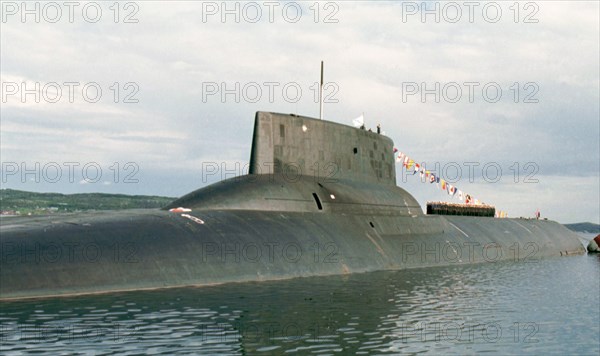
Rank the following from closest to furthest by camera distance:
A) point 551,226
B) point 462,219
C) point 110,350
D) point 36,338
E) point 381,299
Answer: point 110,350 → point 36,338 → point 381,299 → point 462,219 → point 551,226

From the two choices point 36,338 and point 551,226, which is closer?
point 36,338

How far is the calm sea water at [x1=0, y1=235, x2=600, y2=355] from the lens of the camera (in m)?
11.3

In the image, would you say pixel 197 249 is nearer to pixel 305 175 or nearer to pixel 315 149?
pixel 305 175

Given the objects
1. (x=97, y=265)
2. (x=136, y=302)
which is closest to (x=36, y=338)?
(x=136, y=302)

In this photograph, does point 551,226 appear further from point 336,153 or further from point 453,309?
point 453,309

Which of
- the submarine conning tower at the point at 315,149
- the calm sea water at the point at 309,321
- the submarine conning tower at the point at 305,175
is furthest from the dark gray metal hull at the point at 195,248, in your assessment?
the submarine conning tower at the point at 315,149

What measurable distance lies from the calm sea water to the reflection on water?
0.02m

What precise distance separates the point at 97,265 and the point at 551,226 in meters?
39.5

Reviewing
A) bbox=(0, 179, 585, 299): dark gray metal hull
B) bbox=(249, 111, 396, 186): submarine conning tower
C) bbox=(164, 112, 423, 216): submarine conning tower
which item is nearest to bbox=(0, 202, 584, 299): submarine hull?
bbox=(0, 179, 585, 299): dark gray metal hull

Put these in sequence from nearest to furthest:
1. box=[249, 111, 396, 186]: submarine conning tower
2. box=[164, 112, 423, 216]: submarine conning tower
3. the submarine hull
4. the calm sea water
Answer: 1. the calm sea water
2. the submarine hull
3. box=[164, 112, 423, 216]: submarine conning tower
4. box=[249, 111, 396, 186]: submarine conning tower

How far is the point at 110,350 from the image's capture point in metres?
10.6

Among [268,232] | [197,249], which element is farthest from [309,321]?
[268,232]

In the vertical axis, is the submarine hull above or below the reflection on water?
above

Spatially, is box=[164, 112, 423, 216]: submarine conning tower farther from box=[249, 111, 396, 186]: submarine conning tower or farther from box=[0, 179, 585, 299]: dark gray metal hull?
box=[0, 179, 585, 299]: dark gray metal hull
